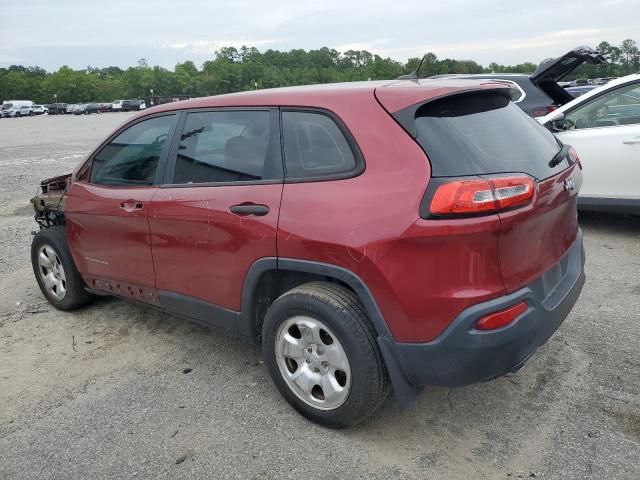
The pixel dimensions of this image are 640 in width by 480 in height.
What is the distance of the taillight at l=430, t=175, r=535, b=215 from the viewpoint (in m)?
2.29

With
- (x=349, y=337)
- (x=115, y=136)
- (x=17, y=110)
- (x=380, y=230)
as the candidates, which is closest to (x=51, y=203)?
(x=115, y=136)

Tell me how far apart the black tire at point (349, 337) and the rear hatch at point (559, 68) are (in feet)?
18.0

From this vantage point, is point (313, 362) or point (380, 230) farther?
point (313, 362)

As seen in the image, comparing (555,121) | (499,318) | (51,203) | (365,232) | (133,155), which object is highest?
(133,155)

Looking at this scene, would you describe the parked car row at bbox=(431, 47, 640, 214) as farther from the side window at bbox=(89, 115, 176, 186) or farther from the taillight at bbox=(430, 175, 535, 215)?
the side window at bbox=(89, 115, 176, 186)

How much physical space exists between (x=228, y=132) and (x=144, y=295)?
132cm

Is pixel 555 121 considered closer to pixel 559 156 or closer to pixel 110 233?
pixel 559 156

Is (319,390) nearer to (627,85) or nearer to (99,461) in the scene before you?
(99,461)

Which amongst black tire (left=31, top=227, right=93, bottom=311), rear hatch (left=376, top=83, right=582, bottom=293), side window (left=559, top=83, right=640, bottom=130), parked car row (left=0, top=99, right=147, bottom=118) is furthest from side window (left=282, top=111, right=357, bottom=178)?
parked car row (left=0, top=99, right=147, bottom=118)

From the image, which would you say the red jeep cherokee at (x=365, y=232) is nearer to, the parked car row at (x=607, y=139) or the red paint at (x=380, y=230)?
the red paint at (x=380, y=230)

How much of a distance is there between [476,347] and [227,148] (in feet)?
5.78

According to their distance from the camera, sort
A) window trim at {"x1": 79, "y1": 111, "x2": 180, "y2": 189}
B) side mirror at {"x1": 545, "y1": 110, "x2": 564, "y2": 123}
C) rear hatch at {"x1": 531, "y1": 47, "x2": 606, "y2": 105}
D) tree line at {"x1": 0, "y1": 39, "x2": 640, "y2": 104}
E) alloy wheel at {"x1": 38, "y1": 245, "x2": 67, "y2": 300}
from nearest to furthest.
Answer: window trim at {"x1": 79, "y1": 111, "x2": 180, "y2": 189} → alloy wheel at {"x1": 38, "y1": 245, "x2": 67, "y2": 300} → side mirror at {"x1": 545, "y1": 110, "x2": 564, "y2": 123} → rear hatch at {"x1": 531, "y1": 47, "x2": 606, "y2": 105} → tree line at {"x1": 0, "y1": 39, "x2": 640, "y2": 104}

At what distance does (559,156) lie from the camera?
117 inches

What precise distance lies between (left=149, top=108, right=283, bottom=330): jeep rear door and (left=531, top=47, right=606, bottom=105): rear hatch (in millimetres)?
5121
